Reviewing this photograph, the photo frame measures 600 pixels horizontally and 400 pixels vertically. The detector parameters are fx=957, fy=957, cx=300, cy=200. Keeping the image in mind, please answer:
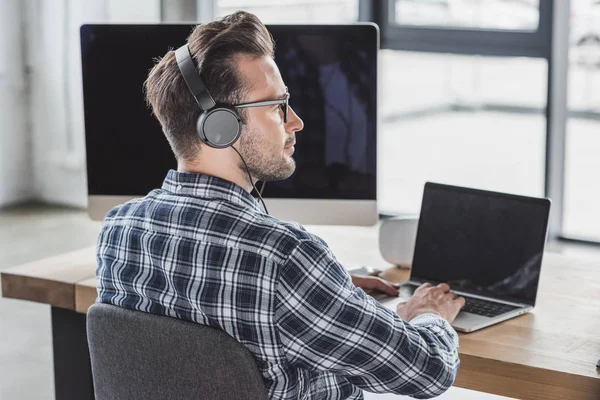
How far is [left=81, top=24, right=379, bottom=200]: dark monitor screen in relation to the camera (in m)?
2.09

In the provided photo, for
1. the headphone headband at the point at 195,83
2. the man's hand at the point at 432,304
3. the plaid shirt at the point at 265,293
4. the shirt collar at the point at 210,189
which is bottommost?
the man's hand at the point at 432,304

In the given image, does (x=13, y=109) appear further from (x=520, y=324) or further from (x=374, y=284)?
(x=520, y=324)

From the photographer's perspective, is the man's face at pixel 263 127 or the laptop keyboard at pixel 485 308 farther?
the laptop keyboard at pixel 485 308

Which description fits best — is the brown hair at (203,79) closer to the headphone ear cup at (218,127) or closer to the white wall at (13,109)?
the headphone ear cup at (218,127)

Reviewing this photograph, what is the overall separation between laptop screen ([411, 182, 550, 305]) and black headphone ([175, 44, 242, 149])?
24.6 inches

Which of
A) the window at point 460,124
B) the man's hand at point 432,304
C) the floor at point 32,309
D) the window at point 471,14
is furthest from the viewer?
the window at point 460,124

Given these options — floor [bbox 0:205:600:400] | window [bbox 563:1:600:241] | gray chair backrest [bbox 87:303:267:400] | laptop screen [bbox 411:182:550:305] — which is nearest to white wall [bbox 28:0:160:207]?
floor [bbox 0:205:600:400]

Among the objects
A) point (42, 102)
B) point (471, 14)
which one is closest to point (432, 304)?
point (471, 14)

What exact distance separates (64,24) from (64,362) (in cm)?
354

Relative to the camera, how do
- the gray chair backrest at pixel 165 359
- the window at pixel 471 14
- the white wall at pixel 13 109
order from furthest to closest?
the white wall at pixel 13 109 < the window at pixel 471 14 < the gray chair backrest at pixel 165 359

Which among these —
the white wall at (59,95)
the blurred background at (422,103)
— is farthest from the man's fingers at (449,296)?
the white wall at (59,95)

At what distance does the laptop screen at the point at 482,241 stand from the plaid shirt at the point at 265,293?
1.41ft

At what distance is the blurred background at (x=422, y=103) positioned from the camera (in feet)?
14.9

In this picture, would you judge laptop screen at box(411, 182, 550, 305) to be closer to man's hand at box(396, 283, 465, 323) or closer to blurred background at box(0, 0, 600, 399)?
man's hand at box(396, 283, 465, 323)
